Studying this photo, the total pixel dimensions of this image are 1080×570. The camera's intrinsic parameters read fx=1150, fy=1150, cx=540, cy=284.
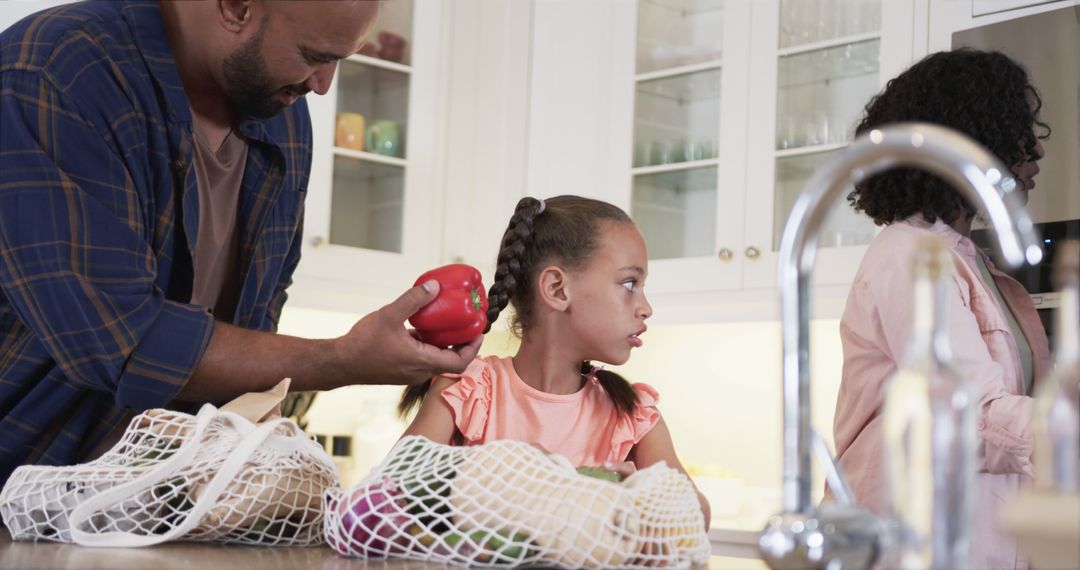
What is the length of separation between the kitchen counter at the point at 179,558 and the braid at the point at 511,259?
0.61 meters

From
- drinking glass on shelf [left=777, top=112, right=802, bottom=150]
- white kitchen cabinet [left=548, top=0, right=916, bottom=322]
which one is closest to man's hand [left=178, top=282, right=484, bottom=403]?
white kitchen cabinet [left=548, top=0, right=916, bottom=322]

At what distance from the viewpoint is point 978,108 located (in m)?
1.73

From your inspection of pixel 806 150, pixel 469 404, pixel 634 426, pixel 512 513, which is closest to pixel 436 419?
pixel 469 404

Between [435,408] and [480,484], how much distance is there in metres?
0.58

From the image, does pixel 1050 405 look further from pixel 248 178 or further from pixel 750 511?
pixel 750 511

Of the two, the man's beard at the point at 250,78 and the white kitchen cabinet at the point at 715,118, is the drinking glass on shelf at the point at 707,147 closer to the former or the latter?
the white kitchen cabinet at the point at 715,118

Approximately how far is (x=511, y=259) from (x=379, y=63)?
1.68m

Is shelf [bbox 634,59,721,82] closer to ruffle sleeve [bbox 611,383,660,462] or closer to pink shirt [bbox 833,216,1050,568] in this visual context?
Answer: pink shirt [bbox 833,216,1050,568]

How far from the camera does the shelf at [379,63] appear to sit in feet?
10.3

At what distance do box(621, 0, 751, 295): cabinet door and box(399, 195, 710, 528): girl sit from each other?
131cm

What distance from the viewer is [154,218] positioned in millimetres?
1281

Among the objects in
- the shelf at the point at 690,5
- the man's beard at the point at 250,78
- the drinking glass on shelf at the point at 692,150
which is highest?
the shelf at the point at 690,5

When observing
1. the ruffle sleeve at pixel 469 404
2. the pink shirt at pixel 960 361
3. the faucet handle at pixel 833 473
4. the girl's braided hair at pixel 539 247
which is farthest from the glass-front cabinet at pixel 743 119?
the faucet handle at pixel 833 473

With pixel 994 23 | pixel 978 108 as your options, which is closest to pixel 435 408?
pixel 978 108
